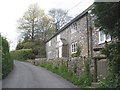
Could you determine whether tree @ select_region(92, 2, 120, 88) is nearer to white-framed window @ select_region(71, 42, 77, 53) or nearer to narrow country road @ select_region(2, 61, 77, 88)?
narrow country road @ select_region(2, 61, 77, 88)

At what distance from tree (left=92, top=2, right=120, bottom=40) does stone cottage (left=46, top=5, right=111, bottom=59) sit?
4347 millimetres

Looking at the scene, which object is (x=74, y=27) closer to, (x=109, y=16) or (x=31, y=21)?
(x=109, y=16)

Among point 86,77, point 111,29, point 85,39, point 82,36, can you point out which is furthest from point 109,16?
point 82,36

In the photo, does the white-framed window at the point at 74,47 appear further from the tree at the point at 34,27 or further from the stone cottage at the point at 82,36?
the tree at the point at 34,27

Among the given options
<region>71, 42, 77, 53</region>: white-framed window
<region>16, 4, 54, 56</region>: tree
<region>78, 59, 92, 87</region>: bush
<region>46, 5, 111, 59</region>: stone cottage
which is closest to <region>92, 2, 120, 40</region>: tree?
<region>78, 59, 92, 87</region>: bush

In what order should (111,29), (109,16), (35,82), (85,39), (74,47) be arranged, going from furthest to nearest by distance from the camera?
(74,47) → (85,39) → (35,82) → (111,29) → (109,16)

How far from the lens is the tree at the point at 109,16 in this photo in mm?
8406

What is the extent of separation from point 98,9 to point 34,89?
18.6 ft

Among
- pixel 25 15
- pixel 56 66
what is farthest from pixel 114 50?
pixel 25 15

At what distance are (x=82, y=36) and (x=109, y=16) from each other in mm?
12336

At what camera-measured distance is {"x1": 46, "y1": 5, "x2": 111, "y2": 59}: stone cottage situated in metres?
17.7

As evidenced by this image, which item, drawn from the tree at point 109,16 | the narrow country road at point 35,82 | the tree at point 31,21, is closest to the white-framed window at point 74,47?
the narrow country road at point 35,82

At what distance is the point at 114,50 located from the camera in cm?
880

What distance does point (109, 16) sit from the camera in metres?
8.69
